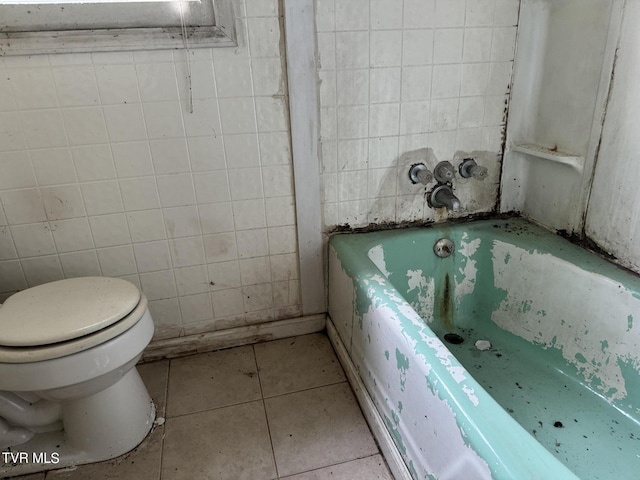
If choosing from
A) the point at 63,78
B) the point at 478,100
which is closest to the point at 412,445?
the point at 478,100

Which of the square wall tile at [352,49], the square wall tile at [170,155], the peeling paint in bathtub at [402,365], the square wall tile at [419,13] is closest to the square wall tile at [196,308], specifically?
the square wall tile at [170,155]

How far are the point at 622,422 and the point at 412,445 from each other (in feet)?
2.13

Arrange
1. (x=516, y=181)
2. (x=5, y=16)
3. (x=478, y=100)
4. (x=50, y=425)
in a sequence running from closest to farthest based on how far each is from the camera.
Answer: (x=5, y=16), (x=50, y=425), (x=478, y=100), (x=516, y=181)

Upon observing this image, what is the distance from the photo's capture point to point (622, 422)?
1271 millimetres

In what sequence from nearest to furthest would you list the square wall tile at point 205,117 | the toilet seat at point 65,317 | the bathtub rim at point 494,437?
the bathtub rim at point 494,437 → the toilet seat at point 65,317 → the square wall tile at point 205,117

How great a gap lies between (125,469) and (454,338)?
1.17 metres

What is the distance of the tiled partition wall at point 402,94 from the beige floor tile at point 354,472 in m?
0.82

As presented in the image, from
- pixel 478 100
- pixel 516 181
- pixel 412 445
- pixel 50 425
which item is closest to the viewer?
pixel 412 445

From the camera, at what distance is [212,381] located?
1.59m

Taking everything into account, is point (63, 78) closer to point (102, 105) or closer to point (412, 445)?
point (102, 105)

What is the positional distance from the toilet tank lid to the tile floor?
446mm

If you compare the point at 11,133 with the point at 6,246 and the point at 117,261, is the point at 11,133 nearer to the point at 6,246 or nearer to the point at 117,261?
the point at 6,246

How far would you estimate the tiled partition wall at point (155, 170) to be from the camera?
1.34 meters

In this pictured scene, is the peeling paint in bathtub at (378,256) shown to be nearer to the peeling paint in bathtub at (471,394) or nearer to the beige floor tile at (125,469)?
the peeling paint in bathtub at (471,394)
